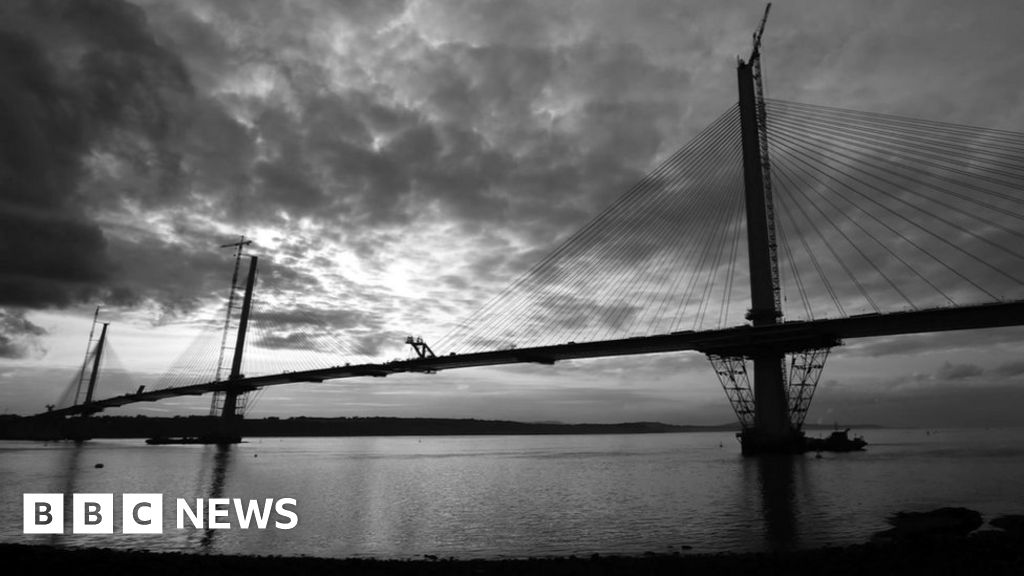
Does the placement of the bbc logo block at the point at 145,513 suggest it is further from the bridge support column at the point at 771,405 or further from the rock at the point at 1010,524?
the bridge support column at the point at 771,405

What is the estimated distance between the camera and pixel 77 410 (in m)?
130

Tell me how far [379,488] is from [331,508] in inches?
491

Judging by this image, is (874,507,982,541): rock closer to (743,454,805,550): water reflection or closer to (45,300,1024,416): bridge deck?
(743,454,805,550): water reflection

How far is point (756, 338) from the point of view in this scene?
62.3 metres

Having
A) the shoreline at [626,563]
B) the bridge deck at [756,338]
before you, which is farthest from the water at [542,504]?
the bridge deck at [756,338]

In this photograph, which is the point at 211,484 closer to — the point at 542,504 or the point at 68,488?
the point at 68,488

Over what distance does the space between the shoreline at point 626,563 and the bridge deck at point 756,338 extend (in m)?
39.2

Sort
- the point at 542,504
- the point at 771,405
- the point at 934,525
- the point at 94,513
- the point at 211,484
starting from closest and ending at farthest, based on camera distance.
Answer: the point at 934,525, the point at 94,513, the point at 542,504, the point at 211,484, the point at 771,405

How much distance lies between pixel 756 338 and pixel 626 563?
49514mm

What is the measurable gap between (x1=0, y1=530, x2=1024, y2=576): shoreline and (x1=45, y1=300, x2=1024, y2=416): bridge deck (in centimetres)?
3919

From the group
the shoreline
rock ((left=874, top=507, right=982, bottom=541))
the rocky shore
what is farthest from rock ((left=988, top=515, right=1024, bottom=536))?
the shoreline

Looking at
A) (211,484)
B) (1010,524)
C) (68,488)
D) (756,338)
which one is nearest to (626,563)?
(1010,524)

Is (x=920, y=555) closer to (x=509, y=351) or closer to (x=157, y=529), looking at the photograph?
(x=157, y=529)

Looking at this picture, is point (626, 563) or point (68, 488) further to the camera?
point (68, 488)
